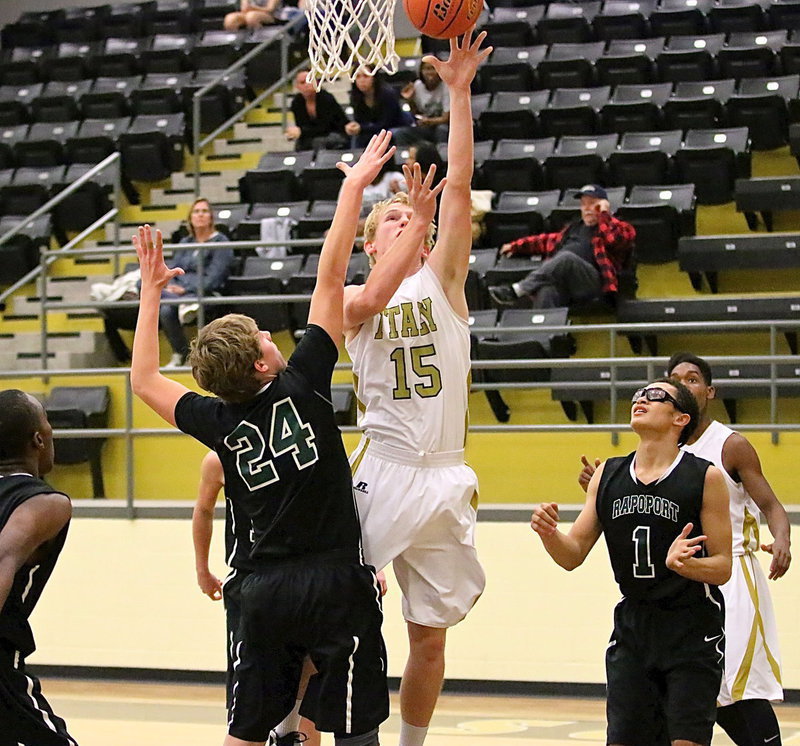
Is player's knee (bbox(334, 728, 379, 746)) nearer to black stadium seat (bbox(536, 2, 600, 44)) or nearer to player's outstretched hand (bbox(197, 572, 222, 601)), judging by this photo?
player's outstretched hand (bbox(197, 572, 222, 601))

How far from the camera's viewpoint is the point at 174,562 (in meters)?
7.69

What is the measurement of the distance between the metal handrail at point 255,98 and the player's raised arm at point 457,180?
7.97m

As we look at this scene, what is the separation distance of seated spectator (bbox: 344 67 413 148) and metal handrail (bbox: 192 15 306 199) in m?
1.72

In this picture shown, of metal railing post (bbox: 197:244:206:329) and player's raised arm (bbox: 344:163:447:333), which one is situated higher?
player's raised arm (bbox: 344:163:447:333)

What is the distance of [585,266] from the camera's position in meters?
8.66

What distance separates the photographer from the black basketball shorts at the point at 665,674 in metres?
3.78

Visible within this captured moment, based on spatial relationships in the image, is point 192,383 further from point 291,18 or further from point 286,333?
point 291,18

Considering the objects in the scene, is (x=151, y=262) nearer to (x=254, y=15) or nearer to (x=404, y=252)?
Answer: (x=404, y=252)

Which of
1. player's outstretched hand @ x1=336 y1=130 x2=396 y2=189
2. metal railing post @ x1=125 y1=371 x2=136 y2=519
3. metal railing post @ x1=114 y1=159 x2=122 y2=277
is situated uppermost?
player's outstretched hand @ x1=336 y1=130 x2=396 y2=189

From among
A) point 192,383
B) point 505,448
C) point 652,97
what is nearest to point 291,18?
point 652,97

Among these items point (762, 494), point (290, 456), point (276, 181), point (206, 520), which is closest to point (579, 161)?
point (276, 181)

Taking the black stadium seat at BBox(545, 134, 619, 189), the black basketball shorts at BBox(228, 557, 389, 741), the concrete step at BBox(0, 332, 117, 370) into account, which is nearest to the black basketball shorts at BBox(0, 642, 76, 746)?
the black basketball shorts at BBox(228, 557, 389, 741)

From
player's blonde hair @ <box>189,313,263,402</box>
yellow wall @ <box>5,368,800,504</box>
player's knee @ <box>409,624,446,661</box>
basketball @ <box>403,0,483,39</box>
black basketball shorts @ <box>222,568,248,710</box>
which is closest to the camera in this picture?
player's blonde hair @ <box>189,313,263,402</box>

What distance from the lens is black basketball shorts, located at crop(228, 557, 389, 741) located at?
3.47m
